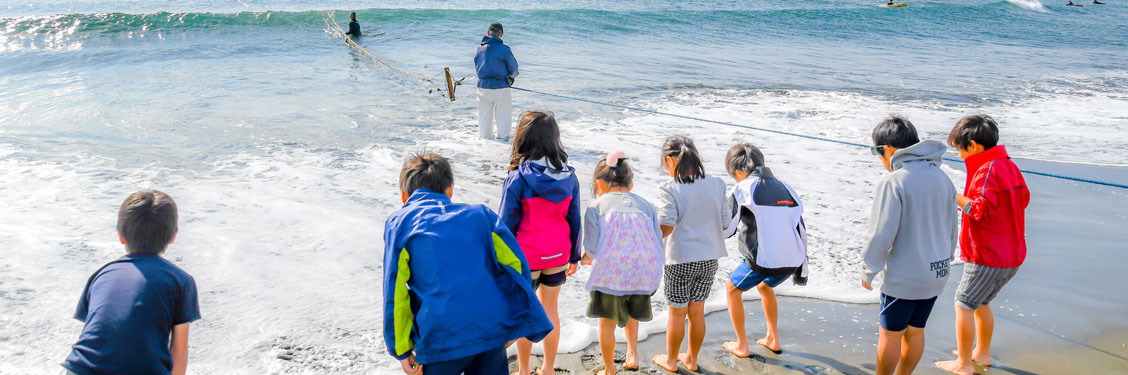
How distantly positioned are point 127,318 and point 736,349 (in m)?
2.90

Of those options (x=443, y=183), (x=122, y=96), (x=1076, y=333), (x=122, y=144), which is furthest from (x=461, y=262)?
(x=122, y=96)

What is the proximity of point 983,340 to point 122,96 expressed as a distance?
12.8 m

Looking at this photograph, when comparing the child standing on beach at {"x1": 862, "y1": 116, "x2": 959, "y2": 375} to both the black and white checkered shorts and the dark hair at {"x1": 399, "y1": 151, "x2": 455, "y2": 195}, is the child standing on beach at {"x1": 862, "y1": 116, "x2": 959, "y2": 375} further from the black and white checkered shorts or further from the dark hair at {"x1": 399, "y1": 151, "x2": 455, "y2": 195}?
the dark hair at {"x1": 399, "y1": 151, "x2": 455, "y2": 195}

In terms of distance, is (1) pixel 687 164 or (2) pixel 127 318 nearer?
(2) pixel 127 318

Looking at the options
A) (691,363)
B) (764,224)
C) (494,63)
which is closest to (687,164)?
(764,224)

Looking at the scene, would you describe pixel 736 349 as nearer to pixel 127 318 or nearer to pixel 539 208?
pixel 539 208

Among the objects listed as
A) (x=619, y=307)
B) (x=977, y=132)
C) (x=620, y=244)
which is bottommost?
(x=619, y=307)

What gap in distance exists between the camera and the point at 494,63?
895 centimetres

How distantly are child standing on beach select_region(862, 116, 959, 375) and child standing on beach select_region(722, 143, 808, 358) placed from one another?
1.36ft

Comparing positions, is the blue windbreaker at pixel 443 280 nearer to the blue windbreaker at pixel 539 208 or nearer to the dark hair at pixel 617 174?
the blue windbreaker at pixel 539 208

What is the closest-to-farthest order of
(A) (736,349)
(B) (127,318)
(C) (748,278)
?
(B) (127,318)
(C) (748,278)
(A) (736,349)

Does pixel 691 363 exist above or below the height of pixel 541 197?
below

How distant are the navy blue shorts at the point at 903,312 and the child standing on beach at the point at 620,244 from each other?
3.49 ft

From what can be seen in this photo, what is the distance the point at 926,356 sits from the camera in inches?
156
